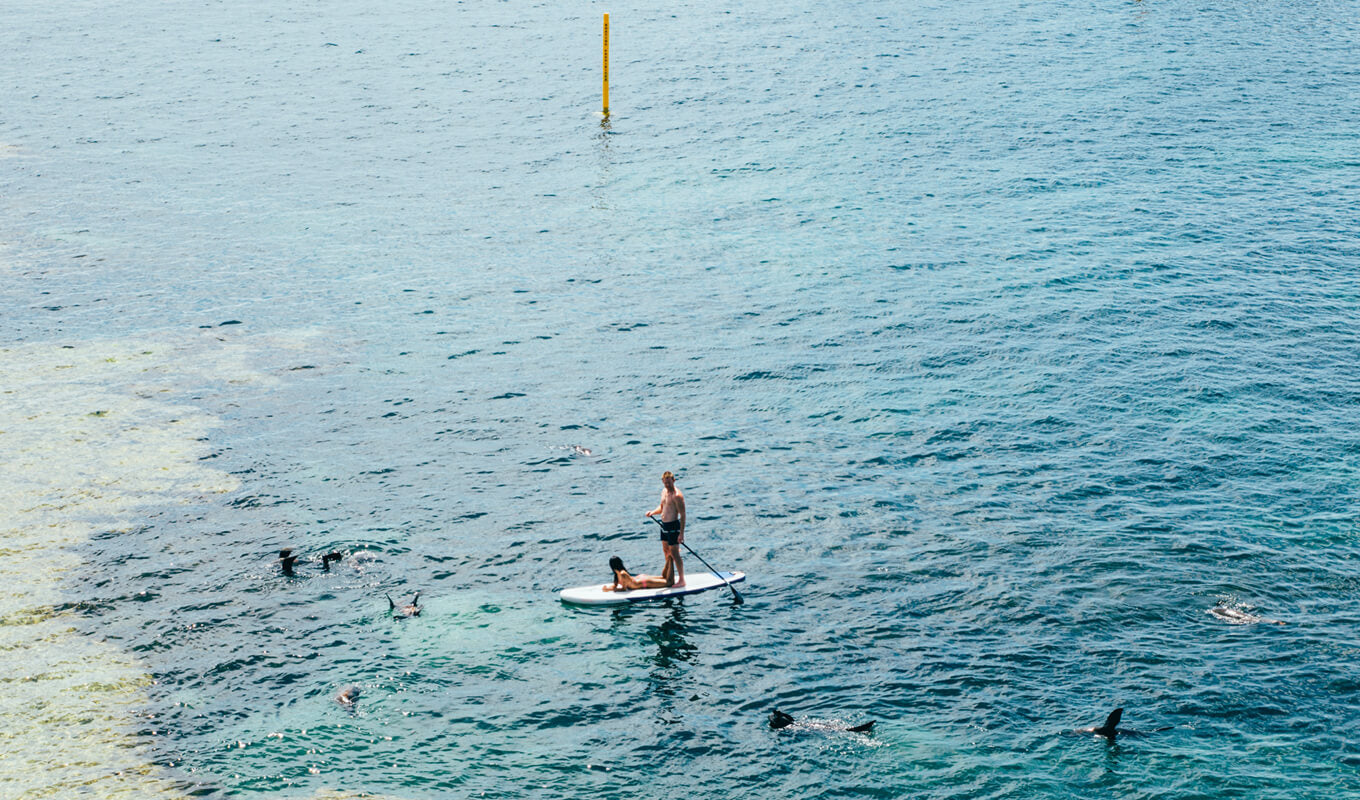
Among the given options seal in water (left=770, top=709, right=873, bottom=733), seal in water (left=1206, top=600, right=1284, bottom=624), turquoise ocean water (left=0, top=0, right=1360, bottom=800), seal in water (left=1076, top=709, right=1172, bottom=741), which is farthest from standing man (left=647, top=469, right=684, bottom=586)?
seal in water (left=1206, top=600, right=1284, bottom=624)

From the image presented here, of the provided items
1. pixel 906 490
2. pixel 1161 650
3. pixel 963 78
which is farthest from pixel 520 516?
pixel 963 78

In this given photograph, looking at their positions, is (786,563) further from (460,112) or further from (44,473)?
(460,112)

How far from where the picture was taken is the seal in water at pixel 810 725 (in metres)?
27.5

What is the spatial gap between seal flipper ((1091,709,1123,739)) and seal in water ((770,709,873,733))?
475 centimetres

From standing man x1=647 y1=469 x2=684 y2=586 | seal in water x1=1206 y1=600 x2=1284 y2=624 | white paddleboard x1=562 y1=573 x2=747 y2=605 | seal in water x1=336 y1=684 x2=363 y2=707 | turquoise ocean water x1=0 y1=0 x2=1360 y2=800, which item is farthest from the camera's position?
standing man x1=647 y1=469 x2=684 y2=586

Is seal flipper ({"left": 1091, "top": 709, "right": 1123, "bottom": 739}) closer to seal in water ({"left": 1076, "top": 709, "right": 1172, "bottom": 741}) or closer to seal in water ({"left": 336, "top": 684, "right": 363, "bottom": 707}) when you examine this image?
seal in water ({"left": 1076, "top": 709, "right": 1172, "bottom": 741})

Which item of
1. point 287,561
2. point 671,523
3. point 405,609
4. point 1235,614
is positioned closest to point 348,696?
point 405,609

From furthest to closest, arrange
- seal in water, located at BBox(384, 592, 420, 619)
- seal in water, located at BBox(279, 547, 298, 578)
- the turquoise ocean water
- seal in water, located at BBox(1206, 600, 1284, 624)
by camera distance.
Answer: seal in water, located at BBox(279, 547, 298, 578) < seal in water, located at BBox(384, 592, 420, 619) < seal in water, located at BBox(1206, 600, 1284, 624) < the turquoise ocean water

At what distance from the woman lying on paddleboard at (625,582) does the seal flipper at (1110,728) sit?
36.6 feet

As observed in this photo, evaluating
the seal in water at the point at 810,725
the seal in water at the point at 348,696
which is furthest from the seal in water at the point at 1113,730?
the seal in water at the point at 348,696

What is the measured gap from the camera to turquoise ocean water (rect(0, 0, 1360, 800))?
2789 cm

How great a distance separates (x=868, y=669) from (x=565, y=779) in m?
7.68

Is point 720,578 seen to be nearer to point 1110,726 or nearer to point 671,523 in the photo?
point 671,523

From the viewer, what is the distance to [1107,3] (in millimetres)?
101312
